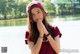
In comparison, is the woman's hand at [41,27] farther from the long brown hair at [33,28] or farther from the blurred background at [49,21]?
the blurred background at [49,21]

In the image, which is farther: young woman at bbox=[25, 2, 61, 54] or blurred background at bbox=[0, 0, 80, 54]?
blurred background at bbox=[0, 0, 80, 54]

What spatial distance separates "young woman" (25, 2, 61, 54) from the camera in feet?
5.20

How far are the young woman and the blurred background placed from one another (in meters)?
0.70

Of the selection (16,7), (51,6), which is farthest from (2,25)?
(51,6)

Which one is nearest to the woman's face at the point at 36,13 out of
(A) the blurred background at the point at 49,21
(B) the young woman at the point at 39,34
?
(B) the young woman at the point at 39,34

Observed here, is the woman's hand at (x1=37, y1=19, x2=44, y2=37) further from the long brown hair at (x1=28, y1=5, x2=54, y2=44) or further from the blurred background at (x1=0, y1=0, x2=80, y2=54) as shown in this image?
the blurred background at (x1=0, y1=0, x2=80, y2=54)

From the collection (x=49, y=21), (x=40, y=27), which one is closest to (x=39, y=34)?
(x=40, y=27)

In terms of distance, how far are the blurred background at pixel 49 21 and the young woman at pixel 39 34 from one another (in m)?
0.70

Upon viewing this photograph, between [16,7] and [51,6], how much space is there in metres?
0.37

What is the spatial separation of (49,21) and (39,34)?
2.38ft

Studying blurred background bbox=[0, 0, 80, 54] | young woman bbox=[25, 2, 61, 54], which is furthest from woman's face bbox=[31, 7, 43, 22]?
blurred background bbox=[0, 0, 80, 54]

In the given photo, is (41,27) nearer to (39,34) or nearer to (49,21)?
→ (39,34)

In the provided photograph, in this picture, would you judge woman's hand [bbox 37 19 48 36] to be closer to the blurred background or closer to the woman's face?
the woman's face

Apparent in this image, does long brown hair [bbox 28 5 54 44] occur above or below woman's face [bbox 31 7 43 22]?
below
